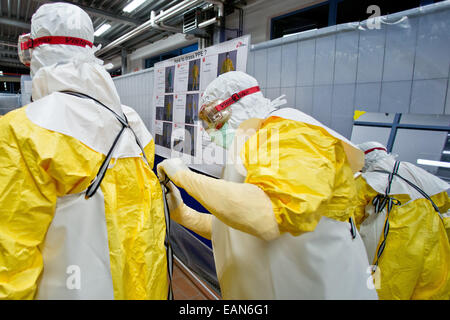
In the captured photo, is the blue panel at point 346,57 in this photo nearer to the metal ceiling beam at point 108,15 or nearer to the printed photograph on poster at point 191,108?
the printed photograph on poster at point 191,108

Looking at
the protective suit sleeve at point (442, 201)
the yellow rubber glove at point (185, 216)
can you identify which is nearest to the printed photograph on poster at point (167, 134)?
the yellow rubber glove at point (185, 216)

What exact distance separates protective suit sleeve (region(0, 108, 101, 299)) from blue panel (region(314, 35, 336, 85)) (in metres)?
1.64

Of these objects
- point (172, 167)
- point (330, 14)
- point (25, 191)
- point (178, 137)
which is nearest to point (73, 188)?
point (25, 191)

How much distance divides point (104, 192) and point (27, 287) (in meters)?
0.32

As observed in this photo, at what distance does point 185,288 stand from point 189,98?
1.96m

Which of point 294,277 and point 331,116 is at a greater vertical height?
point 331,116

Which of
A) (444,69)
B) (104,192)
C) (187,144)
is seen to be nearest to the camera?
(104,192)

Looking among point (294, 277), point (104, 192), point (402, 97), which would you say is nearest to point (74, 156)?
point (104, 192)

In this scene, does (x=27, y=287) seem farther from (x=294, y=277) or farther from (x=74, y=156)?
(x=294, y=277)

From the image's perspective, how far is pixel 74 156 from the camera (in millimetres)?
780

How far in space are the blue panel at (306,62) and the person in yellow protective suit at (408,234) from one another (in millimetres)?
742

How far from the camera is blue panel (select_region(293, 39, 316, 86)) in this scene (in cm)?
185

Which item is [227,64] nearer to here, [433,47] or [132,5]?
[433,47]

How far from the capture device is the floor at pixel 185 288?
2.12 meters
